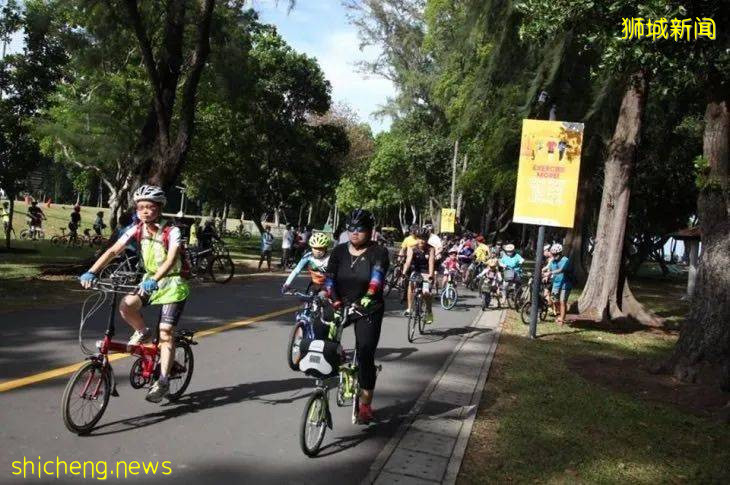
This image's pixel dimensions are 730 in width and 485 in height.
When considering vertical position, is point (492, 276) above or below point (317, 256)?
below

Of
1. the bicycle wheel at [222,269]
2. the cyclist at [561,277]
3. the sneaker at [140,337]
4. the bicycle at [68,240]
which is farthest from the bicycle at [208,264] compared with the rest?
the bicycle at [68,240]

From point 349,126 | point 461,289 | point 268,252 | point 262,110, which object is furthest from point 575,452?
point 349,126

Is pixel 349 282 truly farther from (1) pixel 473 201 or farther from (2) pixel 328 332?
(1) pixel 473 201

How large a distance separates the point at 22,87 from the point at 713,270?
18.8 meters

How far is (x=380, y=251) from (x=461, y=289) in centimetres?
1665

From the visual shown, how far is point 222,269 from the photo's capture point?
17859 mm

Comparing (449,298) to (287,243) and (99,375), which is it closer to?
(287,243)

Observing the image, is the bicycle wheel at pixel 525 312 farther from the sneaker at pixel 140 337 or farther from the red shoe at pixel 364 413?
the sneaker at pixel 140 337

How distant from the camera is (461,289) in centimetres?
2150

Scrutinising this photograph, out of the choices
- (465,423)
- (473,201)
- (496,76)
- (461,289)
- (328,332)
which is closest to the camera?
(328,332)

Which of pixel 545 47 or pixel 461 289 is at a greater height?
pixel 545 47

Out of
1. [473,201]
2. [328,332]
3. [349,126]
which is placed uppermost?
[349,126]

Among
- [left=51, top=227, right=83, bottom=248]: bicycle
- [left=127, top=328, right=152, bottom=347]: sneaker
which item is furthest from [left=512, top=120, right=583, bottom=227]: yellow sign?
[left=51, top=227, right=83, bottom=248]: bicycle

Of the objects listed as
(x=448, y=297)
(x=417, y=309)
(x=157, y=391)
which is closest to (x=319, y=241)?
(x=157, y=391)
